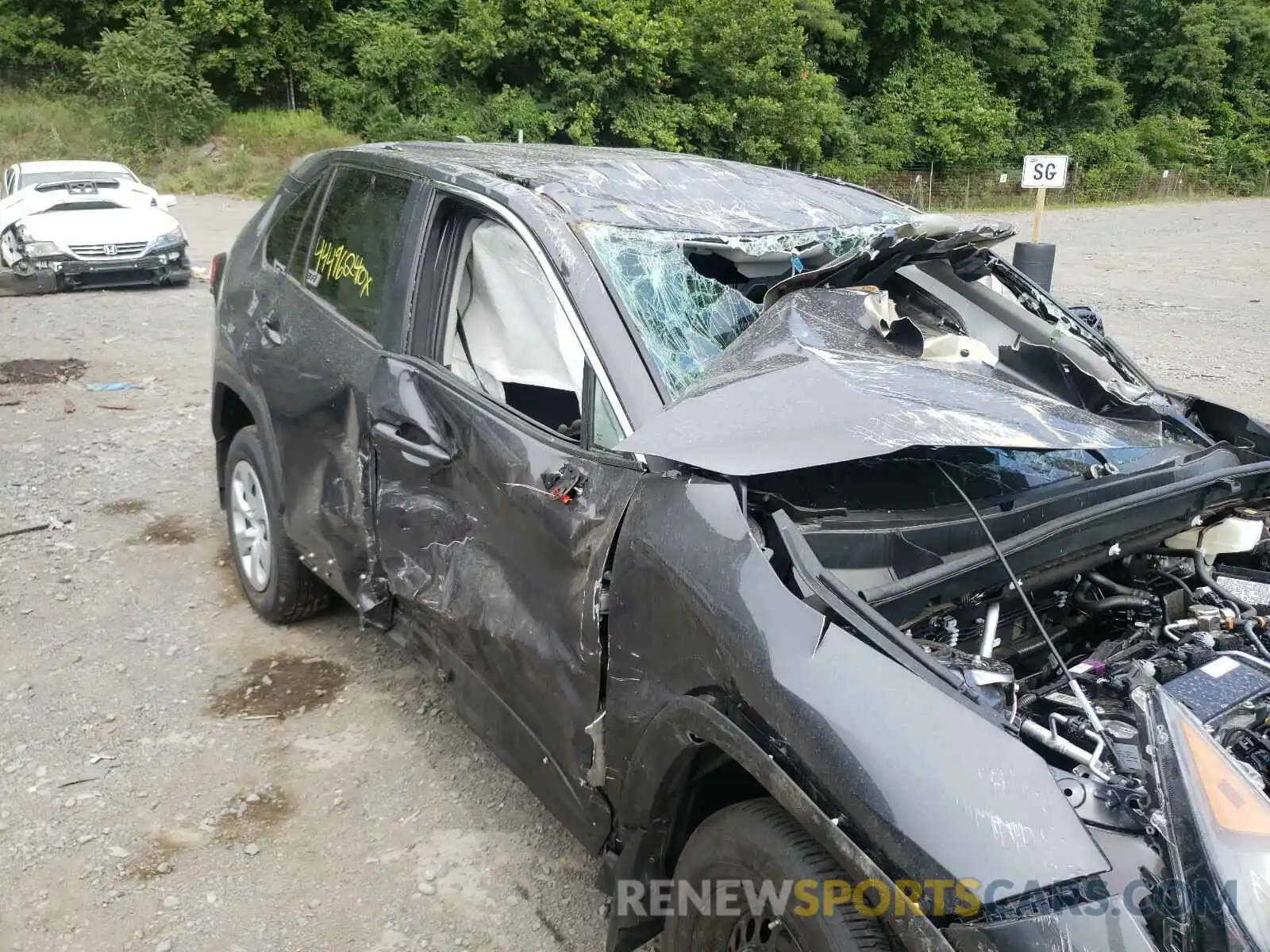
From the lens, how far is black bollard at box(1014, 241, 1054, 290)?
6.65 meters

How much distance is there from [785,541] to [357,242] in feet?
6.85

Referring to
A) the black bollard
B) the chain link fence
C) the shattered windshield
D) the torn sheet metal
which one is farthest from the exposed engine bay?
the chain link fence

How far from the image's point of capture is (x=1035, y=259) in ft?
22.0

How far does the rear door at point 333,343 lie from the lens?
3.13 m

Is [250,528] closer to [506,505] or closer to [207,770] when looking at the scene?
[207,770]

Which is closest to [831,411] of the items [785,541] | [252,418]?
[785,541]

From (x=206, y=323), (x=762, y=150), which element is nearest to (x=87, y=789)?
(x=206, y=323)

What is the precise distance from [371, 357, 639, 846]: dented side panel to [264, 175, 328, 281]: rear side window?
41.1 inches

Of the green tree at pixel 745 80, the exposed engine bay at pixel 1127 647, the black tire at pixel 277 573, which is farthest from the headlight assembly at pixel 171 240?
the green tree at pixel 745 80

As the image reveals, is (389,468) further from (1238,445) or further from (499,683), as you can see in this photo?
(1238,445)

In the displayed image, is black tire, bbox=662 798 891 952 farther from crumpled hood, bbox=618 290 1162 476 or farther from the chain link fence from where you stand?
the chain link fence

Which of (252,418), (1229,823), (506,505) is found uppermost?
(506,505)

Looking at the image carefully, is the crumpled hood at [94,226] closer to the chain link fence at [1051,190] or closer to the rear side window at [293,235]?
the rear side window at [293,235]

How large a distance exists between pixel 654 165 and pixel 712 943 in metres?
2.45
